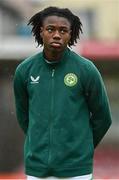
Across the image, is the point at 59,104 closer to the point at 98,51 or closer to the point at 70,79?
A: the point at 70,79

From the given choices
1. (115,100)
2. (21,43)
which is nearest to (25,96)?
(115,100)

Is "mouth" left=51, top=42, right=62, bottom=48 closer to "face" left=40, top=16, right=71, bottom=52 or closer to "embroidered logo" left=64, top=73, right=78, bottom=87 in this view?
"face" left=40, top=16, right=71, bottom=52

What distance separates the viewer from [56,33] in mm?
4160

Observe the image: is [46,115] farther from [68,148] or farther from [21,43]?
[21,43]

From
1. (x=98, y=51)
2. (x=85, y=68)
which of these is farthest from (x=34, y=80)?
(x=98, y=51)

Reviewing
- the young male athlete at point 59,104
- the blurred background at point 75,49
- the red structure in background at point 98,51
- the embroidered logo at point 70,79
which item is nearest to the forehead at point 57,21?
the young male athlete at point 59,104

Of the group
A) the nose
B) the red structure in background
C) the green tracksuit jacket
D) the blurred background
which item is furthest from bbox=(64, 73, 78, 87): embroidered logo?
the red structure in background

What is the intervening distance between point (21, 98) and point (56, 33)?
1.64 feet

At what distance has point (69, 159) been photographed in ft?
13.8

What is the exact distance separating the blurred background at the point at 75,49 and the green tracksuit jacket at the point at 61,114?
2.70 m

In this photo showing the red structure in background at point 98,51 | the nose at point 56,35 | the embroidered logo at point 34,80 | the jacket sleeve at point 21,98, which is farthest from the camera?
the red structure in background at point 98,51

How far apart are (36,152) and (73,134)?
22 centimetres

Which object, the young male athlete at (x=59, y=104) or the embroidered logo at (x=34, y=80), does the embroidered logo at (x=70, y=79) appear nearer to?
the young male athlete at (x=59, y=104)

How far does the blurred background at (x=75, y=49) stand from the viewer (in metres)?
8.02
